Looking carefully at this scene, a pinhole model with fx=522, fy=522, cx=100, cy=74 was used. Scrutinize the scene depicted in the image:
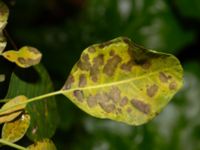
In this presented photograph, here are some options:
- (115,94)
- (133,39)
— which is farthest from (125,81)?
(133,39)

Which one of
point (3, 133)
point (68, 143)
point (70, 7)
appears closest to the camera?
point (3, 133)

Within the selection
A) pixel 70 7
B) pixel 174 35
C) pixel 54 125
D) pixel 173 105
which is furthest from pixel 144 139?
pixel 54 125

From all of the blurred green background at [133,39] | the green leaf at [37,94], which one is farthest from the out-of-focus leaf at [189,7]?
the green leaf at [37,94]

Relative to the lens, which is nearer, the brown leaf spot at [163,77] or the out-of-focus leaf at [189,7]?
the brown leaf spot at [163,77]

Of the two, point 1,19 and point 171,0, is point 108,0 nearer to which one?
point 171,0

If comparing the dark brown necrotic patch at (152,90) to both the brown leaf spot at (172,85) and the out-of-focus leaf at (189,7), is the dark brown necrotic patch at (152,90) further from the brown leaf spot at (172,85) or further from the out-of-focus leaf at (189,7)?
the out-of-focus leaf at (189,7)

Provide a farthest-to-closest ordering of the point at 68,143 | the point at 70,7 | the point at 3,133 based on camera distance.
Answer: the point at 70,7 < the point at 68,143 < the point at 3,133
